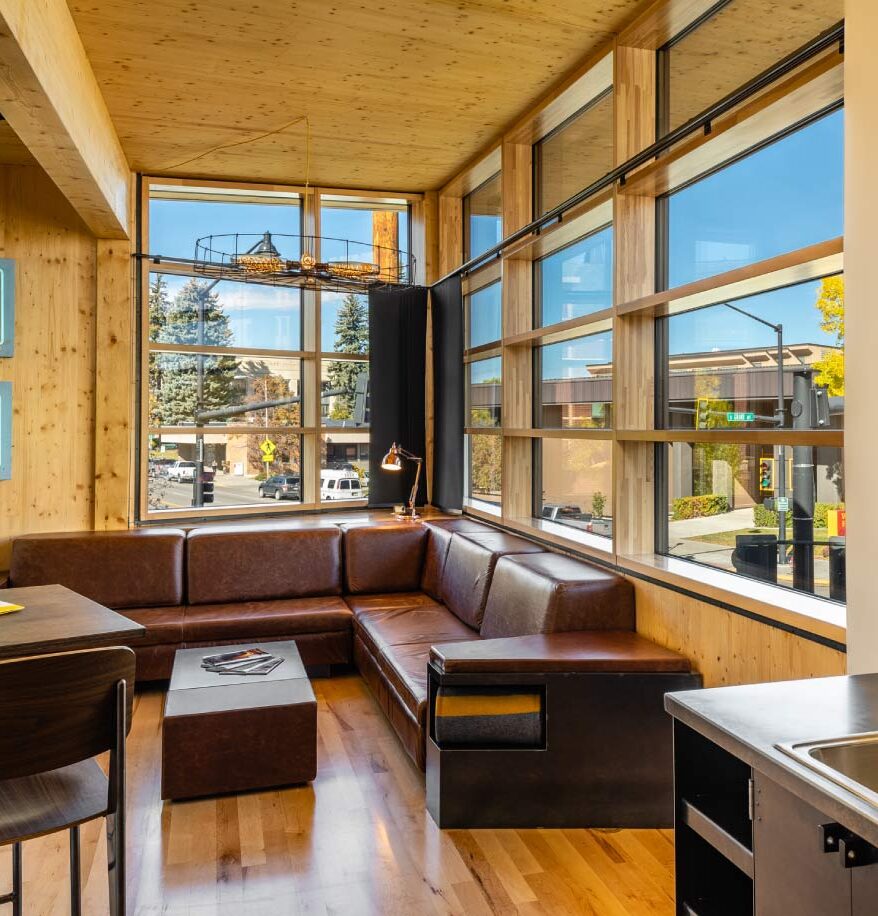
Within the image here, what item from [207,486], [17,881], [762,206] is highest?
[762,206]

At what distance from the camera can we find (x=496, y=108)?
4.36m

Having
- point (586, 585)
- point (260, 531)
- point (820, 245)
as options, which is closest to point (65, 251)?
point (260, 531)

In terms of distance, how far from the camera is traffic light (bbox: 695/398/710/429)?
10.4ft

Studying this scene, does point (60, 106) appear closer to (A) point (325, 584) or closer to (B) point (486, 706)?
(B) point (486, 706)

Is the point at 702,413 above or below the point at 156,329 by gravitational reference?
below

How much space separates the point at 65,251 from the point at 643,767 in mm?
4571

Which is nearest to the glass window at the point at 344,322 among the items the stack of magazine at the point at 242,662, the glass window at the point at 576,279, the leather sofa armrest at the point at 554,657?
the glass window at the point at 576,279

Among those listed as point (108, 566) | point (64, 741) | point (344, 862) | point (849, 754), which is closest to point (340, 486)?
point (108, 566)

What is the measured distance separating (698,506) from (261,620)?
2.45 m

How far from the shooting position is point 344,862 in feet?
8.46

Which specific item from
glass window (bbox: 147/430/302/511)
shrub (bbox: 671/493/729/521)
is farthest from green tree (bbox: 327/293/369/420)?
shrub (bbox: 671/493/729/521)

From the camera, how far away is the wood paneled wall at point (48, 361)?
4.93 metres

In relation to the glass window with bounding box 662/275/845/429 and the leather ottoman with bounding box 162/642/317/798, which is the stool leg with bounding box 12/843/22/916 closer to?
the leather ottoman with bounding box 162/642/317/798

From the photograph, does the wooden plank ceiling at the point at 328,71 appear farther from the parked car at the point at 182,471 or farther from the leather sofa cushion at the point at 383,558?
the leather sofa cushion at the point at 383,558
